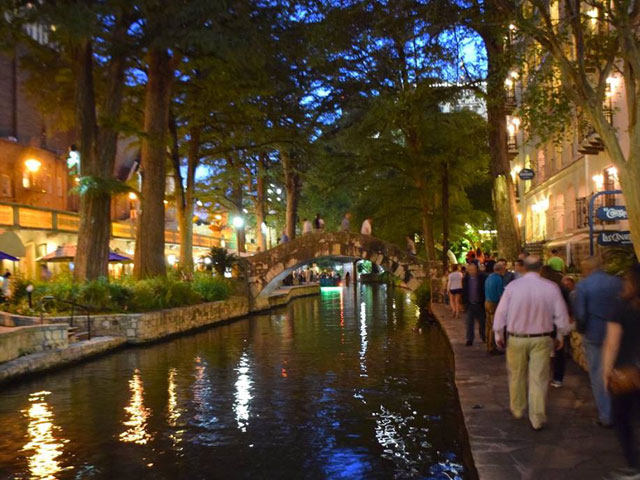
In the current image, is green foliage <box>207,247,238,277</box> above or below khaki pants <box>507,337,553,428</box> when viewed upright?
above

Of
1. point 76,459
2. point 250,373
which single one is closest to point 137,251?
point 250,373

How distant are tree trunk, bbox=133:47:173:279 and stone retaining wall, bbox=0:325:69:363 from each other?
A: 818cm

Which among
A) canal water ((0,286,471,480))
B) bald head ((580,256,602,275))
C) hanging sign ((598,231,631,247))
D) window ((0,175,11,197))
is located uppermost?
window ((0,175,11,197))

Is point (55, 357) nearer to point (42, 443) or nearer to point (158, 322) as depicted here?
point (158, 322)

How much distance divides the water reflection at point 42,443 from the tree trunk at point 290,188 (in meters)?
28.3

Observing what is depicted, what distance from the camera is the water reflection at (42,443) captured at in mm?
7938

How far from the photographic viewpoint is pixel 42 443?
9.06 metres

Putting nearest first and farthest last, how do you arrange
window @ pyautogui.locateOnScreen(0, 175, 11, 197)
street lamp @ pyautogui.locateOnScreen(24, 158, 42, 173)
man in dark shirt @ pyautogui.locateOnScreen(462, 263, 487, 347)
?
man in dark shirt @ pyautogui.locateOnScreen(462, 263, 487, 347) < window @ pyautogui.locateOnScreen(0, 175, 11, 197) < street lamp @ pyautogui.locateOnScreen(24, 158, 42, 173)

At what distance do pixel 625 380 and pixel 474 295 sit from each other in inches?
346

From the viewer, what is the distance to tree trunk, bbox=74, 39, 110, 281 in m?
21.2

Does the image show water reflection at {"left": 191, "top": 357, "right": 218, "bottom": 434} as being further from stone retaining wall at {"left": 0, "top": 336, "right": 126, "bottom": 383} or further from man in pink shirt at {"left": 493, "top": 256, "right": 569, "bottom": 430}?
man in pink shirt at {"left": 493, "top": 256, "right": 569, "bottom": 430}

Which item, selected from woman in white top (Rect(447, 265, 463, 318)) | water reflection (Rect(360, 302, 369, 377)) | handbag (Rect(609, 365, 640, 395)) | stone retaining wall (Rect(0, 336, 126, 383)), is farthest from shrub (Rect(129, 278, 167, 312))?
handbag (Rect(609, 365, 640, 395))

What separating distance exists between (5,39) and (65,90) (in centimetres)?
584

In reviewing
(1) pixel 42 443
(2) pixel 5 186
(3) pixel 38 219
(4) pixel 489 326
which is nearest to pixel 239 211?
(3) pixel 38 219
